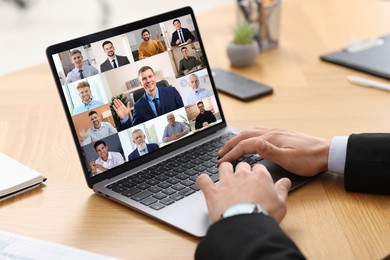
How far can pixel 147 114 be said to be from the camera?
124cm

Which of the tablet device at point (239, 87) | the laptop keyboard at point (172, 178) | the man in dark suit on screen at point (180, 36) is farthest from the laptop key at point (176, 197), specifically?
the tablet device at point (239, 87)

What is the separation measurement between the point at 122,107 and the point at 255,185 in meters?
0.32

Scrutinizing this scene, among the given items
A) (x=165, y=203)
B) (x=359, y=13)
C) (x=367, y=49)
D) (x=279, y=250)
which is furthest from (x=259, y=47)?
(x=279, y=250)

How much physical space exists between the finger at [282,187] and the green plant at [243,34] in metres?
0.77

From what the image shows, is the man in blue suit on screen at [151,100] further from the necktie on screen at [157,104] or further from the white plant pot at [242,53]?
the white plant pot at [242,53]

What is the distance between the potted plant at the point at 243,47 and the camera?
1802 mm

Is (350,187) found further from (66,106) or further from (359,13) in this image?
(359,13)

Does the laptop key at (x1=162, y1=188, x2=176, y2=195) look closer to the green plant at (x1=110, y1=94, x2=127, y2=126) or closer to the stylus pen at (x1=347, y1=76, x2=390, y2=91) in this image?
the green plant at (x1=110, y1=94, x2=127, y2=126)

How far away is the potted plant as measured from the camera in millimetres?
1802

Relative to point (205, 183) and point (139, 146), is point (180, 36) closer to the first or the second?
point (139, 146)

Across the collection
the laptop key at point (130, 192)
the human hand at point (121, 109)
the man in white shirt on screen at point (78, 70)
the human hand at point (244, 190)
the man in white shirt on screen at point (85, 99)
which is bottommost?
the human hand at point (244, 190)

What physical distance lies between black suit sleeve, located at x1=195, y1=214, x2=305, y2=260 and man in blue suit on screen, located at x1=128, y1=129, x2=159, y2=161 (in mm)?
315

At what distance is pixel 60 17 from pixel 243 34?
2.79 meters

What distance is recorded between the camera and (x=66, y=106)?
1149mm
